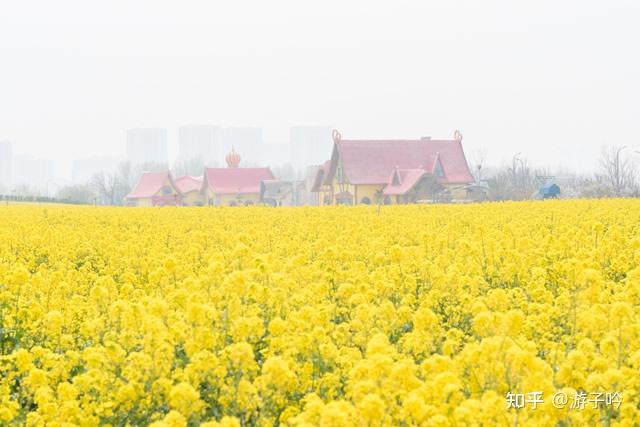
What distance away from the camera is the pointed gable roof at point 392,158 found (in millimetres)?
55312

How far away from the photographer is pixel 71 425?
4.07m

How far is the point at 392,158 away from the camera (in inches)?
2238

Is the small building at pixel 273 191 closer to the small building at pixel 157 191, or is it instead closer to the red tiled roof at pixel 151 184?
the small building at pixel 157 191

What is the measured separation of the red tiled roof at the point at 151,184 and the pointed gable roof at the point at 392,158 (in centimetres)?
2554

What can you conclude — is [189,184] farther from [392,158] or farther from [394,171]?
[394,171]

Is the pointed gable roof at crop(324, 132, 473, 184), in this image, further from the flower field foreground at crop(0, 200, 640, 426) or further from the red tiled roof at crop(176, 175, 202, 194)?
the flower field foreground at crop(0, 200, 640, 426)

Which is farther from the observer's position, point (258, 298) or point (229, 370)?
point (258, 298)

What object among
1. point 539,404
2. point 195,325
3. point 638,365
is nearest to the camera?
point 539,404

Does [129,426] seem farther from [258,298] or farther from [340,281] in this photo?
[340,281]

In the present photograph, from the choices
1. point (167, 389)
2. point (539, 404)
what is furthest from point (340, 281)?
point (539, 404)

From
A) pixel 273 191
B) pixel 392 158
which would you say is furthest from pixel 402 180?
pixel 273 191

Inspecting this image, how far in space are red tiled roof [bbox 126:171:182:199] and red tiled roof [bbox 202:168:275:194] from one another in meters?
5.33

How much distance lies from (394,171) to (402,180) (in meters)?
1.35

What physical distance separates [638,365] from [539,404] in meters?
0.95
